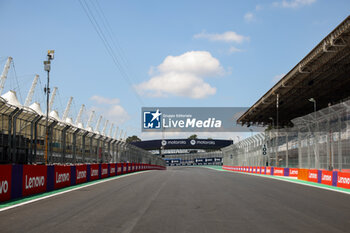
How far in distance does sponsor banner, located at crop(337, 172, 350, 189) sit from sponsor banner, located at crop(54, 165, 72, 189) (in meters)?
12.2

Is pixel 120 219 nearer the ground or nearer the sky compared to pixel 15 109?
nearer the ground

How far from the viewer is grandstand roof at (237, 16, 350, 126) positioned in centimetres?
3061

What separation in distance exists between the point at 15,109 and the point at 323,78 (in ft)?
114

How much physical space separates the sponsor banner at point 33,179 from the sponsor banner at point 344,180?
42.4 feet

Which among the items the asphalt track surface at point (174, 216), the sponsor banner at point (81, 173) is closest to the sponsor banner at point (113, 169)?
the sponsor banner at point (81, 173)

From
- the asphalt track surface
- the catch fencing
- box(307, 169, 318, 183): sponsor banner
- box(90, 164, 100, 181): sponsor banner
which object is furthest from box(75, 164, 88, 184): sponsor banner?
the catch fencing

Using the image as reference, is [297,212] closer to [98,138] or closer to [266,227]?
[266,227]

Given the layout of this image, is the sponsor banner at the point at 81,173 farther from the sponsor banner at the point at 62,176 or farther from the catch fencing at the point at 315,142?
the catch fencing at the point at 315,142

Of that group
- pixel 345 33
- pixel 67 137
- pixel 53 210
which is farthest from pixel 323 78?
pixel 53 210


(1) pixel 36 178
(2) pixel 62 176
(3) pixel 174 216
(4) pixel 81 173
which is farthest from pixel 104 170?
(3) pixel 174 216

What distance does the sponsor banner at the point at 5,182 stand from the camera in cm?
1060

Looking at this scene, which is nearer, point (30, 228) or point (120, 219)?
point (30, 228)

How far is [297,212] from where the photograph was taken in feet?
29.8

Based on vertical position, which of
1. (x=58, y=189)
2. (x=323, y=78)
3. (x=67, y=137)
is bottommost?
(x=58, y=189)
